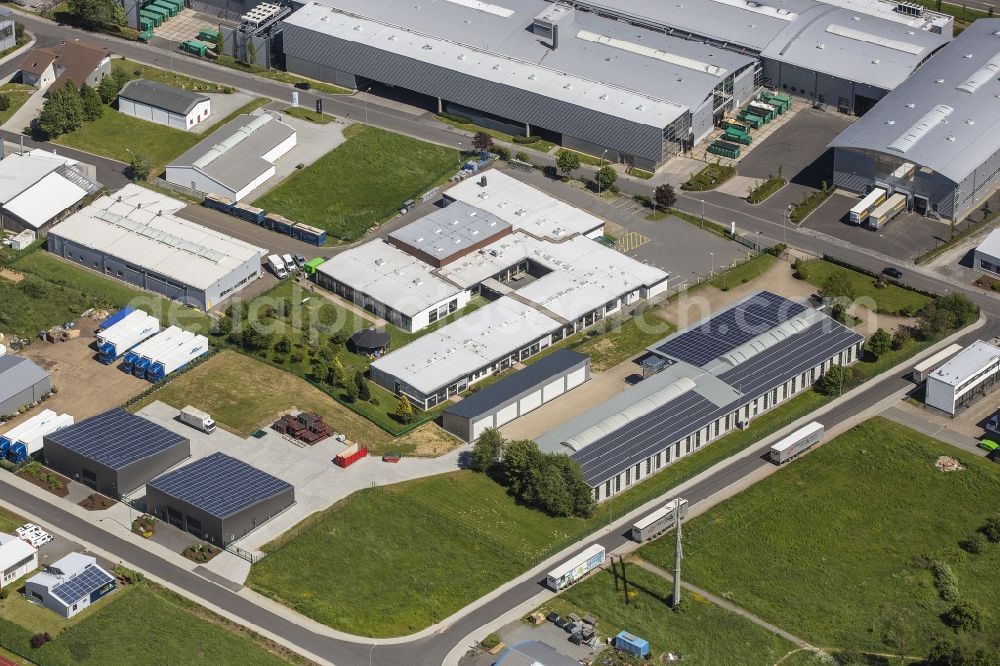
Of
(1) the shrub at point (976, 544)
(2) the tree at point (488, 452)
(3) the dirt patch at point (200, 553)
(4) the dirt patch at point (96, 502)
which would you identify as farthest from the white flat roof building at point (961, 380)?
(4) the dirt patch at point (96, 502)

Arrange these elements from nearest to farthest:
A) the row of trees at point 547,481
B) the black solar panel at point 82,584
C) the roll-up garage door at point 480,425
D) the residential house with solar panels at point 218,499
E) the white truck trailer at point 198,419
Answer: the black solar panel at point 82,584
the residential house with solar panels at point 218,499
the row of trees at point 547,481
the roll-up garage door at point 480,425
the white truck trailer at point 198,419

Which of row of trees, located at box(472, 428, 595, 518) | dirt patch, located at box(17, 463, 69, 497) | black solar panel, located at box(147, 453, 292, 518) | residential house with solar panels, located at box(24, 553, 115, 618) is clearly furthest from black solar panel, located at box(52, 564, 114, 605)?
row of trees, located at box(472, 428, 595, 518)

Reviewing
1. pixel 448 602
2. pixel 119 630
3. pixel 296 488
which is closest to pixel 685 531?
pixel 448 602

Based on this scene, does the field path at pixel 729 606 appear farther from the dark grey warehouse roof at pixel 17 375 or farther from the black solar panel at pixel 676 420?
the dark grey warehouse roof at pixel 17 375

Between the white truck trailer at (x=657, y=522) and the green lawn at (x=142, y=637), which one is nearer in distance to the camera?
the green lawn at (x=142, y=637)

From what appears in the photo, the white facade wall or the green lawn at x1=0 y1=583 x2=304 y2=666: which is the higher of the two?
the green lawn at x1=0 y1=583 x2=304 y2=666

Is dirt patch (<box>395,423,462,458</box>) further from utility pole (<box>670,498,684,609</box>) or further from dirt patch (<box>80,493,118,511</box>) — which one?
dirt patch (<box>80,493,118,511</box>)

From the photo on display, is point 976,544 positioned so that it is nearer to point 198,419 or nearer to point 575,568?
point 575,568
